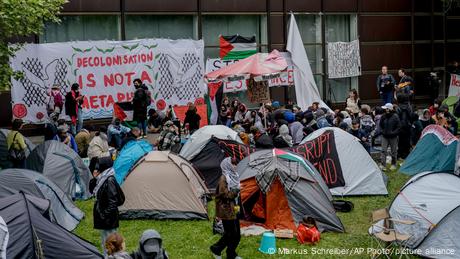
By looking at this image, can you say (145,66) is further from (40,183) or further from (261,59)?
(40,183)

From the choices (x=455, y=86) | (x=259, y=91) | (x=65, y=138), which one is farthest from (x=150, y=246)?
(x=455, y=86)

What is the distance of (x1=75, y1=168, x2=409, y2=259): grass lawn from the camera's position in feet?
37.2

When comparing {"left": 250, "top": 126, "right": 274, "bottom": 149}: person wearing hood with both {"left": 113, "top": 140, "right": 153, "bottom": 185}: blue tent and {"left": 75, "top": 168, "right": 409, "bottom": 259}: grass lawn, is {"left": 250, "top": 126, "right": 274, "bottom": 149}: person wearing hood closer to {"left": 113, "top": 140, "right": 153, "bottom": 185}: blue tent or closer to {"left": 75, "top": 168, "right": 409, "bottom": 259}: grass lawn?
{"left": 75, "top": 168, "right": 409, "bottom": 259}: grass lawn

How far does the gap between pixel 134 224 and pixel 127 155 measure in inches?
89.8

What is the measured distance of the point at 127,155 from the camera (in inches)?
582

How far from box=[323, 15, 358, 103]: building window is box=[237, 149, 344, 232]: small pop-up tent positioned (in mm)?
15700

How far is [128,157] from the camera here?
48.3 feet

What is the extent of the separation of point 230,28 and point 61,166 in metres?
12.3

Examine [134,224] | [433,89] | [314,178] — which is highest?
[433,89]

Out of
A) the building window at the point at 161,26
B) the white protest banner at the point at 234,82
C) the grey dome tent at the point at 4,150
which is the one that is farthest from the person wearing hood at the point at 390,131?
the building window at the point at 161,26

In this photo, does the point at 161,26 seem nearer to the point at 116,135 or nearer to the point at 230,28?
the point at 230,28

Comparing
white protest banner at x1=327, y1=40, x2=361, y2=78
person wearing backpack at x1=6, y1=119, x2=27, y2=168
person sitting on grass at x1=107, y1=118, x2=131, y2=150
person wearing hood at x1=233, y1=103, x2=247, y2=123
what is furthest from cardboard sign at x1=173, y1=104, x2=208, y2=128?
white protest banner at x1=327, y1=40, x2=361, y2=78

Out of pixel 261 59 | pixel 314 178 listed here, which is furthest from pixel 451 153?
pixel 261 59

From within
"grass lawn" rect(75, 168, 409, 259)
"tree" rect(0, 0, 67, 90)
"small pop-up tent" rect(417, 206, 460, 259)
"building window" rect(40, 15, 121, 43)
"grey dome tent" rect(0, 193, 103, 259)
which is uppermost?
"building window" rect(40, 15, 121, 43)
